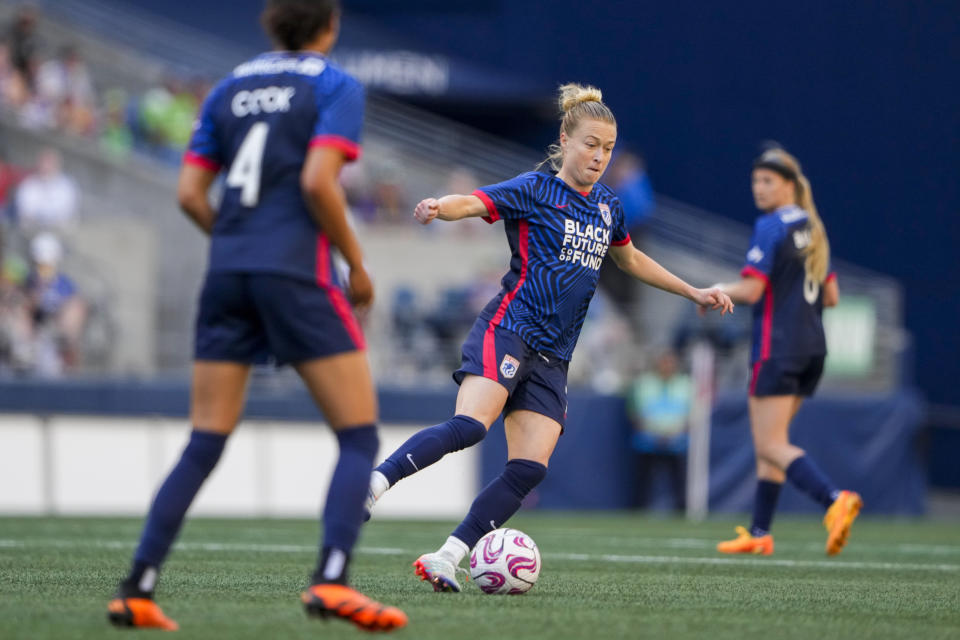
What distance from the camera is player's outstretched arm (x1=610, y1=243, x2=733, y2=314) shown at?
625 cm

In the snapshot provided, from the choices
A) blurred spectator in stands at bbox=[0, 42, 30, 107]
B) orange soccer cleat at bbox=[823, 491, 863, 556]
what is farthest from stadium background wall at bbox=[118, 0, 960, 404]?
orange soccer cleat at bbox=[823, 491, 863, 556]

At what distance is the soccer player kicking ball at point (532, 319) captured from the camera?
19.6 ft

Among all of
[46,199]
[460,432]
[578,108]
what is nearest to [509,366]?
[460,432]

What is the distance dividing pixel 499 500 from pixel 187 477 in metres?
1.80

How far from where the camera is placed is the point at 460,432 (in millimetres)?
5938

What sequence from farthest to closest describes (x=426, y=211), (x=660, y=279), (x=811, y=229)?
(x=811, y=229)
(x=660, y=279)
(x=426, y=211)

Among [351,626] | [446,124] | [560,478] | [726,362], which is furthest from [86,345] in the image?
[351,626]

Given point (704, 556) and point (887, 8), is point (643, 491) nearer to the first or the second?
point (704, 556)

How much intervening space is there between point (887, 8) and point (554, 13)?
514 cm

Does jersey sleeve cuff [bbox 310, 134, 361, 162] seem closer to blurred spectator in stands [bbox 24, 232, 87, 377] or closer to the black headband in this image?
the black headband

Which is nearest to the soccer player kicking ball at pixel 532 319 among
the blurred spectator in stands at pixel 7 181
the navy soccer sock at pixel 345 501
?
the navy soccer sock at pixel 345 501

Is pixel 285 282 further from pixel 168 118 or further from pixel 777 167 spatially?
pixel 168 118

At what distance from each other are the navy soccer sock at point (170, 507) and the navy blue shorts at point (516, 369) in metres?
1.70

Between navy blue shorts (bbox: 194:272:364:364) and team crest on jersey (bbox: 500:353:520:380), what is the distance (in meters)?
1.55
